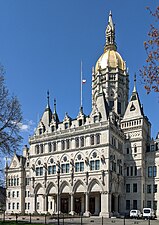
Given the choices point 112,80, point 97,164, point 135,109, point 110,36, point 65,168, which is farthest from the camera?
point 110,36

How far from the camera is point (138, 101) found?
73562mm

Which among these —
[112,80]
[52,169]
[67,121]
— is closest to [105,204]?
[52,169]

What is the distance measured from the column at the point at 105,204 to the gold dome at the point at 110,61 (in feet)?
124

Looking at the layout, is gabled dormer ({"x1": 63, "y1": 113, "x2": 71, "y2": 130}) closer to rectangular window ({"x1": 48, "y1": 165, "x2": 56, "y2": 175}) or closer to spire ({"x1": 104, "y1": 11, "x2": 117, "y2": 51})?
rectangular window ({"x1": 48, "y1": 165, "x2": 56, "y2": 175})

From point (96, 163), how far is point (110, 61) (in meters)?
34.0

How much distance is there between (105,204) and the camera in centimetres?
5909

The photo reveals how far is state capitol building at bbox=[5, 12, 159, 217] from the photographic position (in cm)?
6175

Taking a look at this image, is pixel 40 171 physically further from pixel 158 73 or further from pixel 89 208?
pixel 158 73

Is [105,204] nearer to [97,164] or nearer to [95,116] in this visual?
[97,164]

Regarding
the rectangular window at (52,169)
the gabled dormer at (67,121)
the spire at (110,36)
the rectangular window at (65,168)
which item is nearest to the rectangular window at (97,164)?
the rectangular window at (65,168)

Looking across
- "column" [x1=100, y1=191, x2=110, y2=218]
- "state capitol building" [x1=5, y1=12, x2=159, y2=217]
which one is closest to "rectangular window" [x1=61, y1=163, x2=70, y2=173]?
"state capitol building" [x1=5, y1=12, x2=159, y2=217]

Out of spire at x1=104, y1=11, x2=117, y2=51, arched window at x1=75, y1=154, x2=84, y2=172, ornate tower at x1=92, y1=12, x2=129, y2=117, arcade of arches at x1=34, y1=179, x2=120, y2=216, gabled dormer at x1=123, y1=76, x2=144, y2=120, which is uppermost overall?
spire at x1=104, y1=11, x2=117, y2=51

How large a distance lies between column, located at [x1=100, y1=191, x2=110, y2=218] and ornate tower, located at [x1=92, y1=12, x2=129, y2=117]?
26.6 m

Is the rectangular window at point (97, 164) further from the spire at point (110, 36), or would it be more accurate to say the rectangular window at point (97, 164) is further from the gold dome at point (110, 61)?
the spire at point (110, 36)
